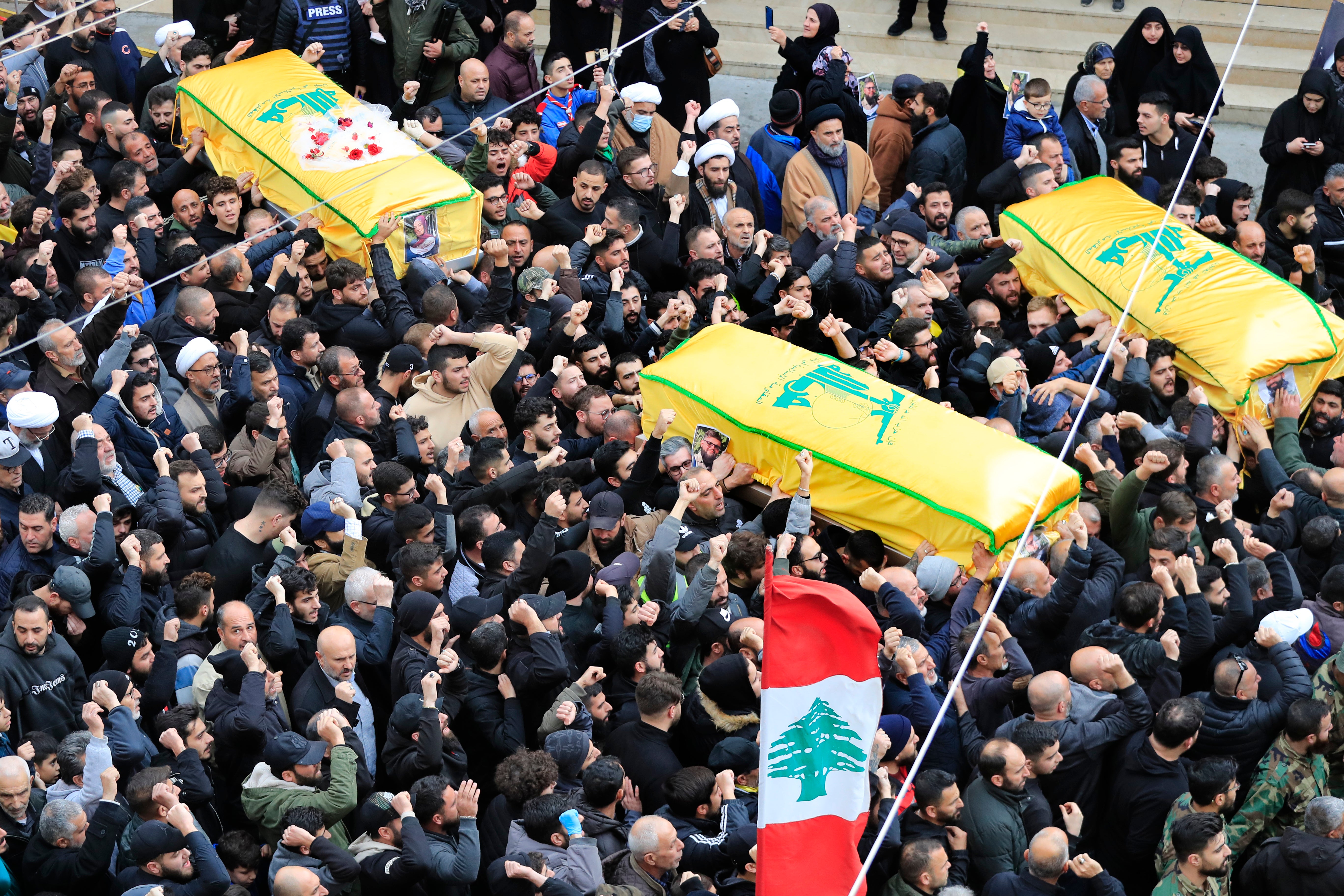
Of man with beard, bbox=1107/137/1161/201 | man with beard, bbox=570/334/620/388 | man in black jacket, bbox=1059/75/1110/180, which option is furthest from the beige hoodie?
man in black jacket, bbox=1059/75/1110/180

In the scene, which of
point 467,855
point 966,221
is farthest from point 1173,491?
point 467,855

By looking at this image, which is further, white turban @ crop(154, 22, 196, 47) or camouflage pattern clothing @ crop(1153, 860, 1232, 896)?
white turban @ crop(154, 22, 196, 47)

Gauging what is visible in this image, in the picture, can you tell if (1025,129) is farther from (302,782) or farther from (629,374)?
(302,782)

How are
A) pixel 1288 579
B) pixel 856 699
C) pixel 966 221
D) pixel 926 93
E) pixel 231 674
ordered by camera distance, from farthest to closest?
pixel 926 93 → pixel 966 221 → pixel 1288 579 → pixel 231 674 → pixel 856 699

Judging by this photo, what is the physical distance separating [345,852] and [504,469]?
2.72 metres

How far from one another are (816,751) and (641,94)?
641 cm

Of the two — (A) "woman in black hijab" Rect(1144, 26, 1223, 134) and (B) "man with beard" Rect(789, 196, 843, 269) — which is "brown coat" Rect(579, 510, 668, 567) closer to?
(B) "man with beard" Rect(789, 196, 843, 269)

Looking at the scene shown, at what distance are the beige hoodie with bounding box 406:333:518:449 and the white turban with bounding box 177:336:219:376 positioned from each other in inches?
41.3

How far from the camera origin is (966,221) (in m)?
10.9

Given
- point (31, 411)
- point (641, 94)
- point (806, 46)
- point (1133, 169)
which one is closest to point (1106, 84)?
point (1133, 169)

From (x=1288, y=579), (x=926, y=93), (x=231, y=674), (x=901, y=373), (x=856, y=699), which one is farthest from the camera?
(x=926, y=93)

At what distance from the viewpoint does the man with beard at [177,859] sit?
241 inches

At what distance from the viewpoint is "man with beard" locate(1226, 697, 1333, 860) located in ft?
23.0

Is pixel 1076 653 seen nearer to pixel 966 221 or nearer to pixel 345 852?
pixel 345 852
